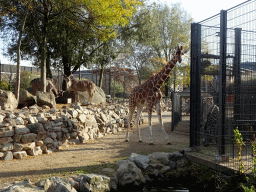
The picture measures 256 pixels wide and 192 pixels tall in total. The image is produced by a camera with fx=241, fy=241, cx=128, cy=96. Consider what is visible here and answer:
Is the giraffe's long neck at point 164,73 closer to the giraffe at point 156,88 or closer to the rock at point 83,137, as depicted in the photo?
the giraffe at point 156,88

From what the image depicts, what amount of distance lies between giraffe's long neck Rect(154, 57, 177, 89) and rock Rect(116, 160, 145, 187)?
10.7 feet

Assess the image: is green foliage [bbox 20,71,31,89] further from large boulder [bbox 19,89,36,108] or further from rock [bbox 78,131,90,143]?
rock [bbox 78,131,90,143]

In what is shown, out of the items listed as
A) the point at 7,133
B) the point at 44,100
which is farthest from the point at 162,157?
the point at 44,100

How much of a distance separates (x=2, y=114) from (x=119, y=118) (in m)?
5.81

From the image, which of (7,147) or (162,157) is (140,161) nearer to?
(162,157)

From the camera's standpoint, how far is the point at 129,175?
501cm

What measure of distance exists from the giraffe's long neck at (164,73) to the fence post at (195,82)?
130cm

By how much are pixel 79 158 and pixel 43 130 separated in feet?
4.68

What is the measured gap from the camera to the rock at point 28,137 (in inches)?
242

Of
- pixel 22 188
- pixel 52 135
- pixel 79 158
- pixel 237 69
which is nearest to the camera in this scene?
pixel 22 188

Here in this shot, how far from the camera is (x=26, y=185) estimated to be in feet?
13.1

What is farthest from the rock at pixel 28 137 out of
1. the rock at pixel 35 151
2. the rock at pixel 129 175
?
the rock at pixel 129 175

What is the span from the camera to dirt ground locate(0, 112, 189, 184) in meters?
4.83

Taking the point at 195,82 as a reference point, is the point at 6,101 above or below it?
below
